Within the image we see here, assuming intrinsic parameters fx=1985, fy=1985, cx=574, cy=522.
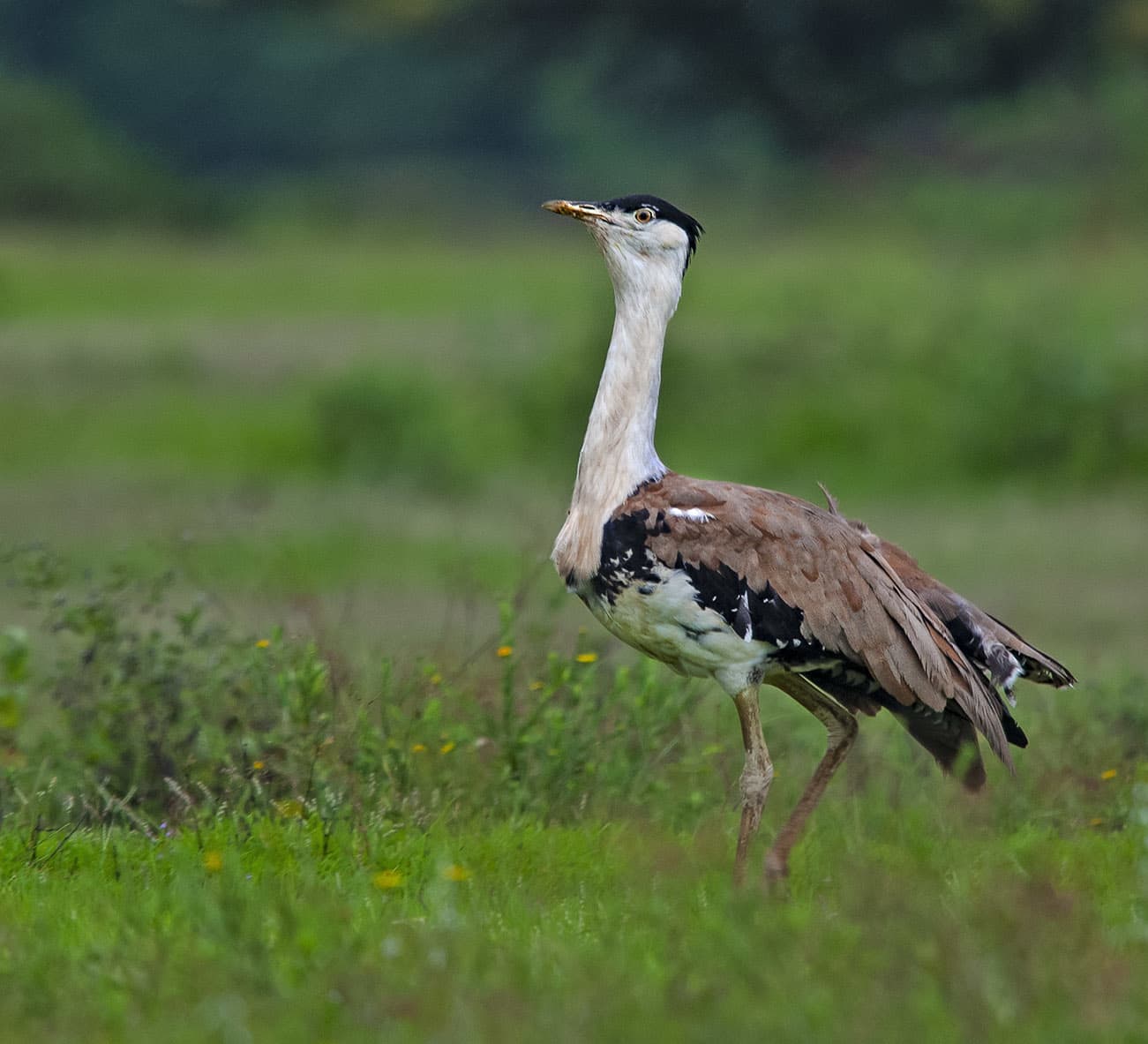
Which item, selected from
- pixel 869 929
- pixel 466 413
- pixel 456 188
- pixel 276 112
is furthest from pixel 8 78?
pixel 869 929

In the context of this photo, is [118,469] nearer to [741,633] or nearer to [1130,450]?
[1130,450]

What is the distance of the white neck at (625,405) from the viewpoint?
517 cm

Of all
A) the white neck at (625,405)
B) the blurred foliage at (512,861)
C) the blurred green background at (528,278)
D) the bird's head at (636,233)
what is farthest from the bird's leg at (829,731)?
the blurred green background at (528,278)

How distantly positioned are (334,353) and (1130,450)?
772 centimetres

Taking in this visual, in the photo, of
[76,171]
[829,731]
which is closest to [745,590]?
[829,731]

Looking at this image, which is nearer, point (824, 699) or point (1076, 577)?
point (824, 699)

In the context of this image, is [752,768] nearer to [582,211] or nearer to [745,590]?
[745,590]

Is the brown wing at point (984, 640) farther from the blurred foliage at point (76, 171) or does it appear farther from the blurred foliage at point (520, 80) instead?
the blurred foliage at point (520, 80)

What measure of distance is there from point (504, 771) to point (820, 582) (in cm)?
123

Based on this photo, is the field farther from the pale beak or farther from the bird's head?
the pale beak

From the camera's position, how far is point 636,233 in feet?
17.4

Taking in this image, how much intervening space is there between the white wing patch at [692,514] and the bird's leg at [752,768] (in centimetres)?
47

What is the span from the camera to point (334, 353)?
18.6 m

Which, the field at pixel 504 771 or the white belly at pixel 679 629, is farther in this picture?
the white belly at pixel 679 629
